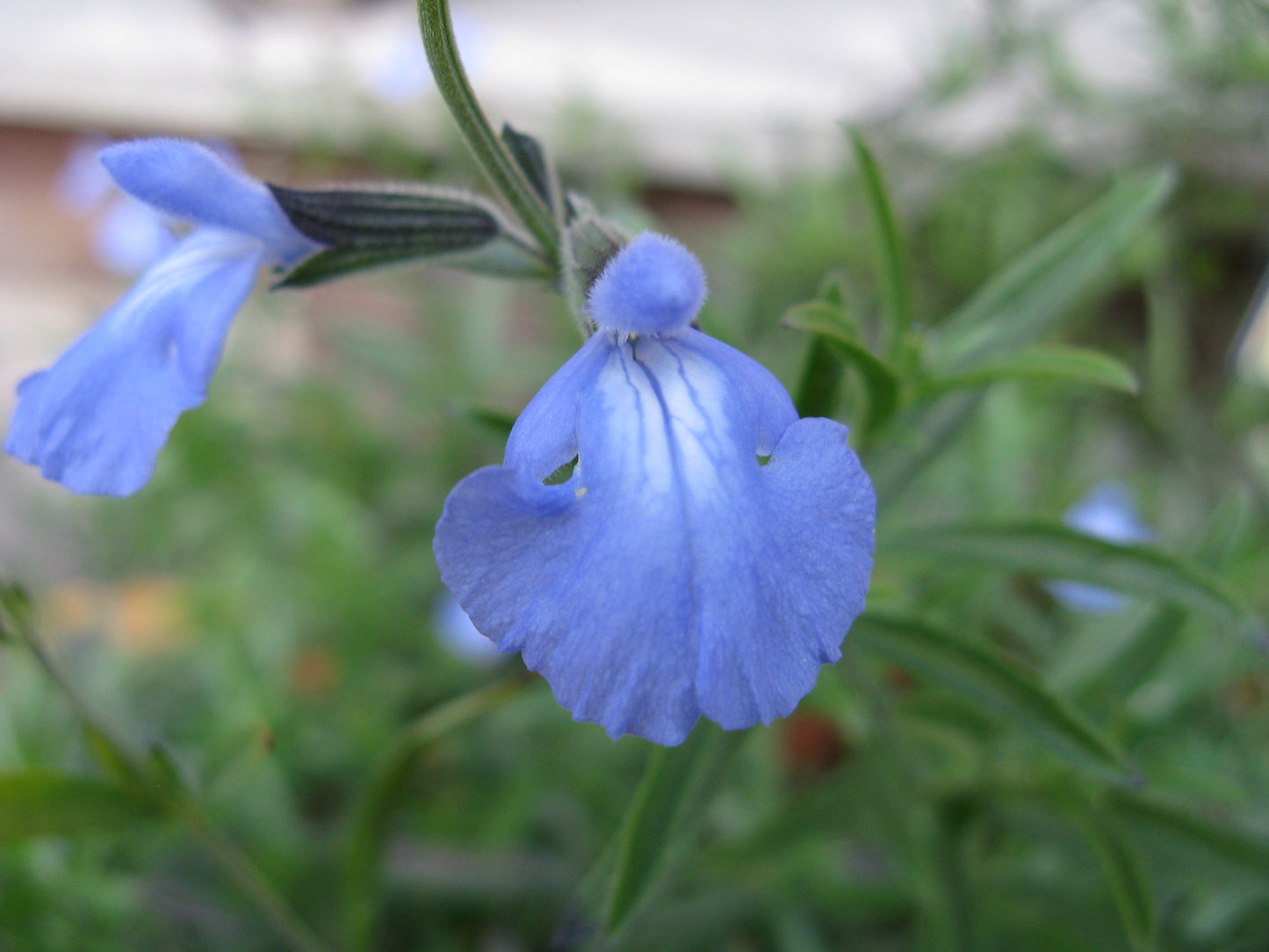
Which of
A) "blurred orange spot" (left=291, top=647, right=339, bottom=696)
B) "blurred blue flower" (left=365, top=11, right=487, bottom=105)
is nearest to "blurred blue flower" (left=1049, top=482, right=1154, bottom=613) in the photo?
"blurred orange spot" (left=291, top=647, right=339, bottom=696)

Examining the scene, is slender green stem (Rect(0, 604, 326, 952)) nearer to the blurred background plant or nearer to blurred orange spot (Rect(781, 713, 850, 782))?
the blurred background plant

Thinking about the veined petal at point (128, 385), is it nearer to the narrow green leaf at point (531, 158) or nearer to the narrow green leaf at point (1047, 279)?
the narrow green leaf at point (531, 158)

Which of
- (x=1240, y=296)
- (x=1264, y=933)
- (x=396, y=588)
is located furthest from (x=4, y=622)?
(x=1240, y=296)

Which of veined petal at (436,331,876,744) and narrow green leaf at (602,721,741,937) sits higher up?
veined petal at (436,331,876,744)

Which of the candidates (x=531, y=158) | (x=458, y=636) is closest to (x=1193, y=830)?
(x=531, y=158)

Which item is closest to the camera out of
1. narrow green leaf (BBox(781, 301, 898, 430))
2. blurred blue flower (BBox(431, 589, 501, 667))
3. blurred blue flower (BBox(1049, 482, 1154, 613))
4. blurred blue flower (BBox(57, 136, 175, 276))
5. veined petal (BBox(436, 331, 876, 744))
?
veined petal (BBox(436, 331, 876, 744))

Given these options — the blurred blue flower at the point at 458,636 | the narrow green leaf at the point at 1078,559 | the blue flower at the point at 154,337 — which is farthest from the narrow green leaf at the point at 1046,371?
→ the blurred blue flower at the point at 458,636
